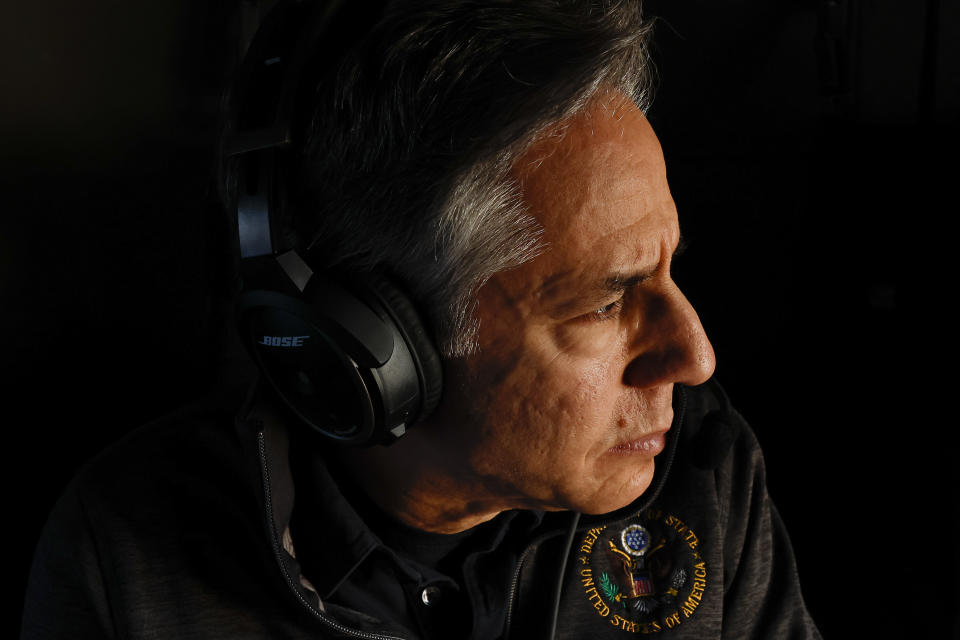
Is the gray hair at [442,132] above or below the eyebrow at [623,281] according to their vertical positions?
above

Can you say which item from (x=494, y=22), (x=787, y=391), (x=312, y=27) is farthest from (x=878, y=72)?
(x=312, y=27)

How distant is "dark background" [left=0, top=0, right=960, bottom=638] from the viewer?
3.48 ft

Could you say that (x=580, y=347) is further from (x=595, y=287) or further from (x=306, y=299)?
(x=306, y=299)

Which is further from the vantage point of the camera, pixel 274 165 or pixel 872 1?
pixel 872 1

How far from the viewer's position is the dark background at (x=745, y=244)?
1060 mm

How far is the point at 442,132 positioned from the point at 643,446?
16.6 inches

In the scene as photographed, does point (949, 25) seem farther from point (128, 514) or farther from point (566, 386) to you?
point (128, 514)

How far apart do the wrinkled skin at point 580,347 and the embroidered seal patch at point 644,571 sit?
0.47ft

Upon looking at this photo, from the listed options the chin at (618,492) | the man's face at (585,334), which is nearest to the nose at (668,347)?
the man's face at (585,334)

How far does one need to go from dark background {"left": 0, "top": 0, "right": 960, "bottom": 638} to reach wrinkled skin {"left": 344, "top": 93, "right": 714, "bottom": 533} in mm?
388

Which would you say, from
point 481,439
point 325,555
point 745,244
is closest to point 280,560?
point 325,555

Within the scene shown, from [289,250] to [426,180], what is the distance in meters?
0.16

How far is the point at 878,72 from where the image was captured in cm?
119

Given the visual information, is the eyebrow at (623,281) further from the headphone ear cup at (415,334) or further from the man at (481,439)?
the headphone ear cup at (415,334)
